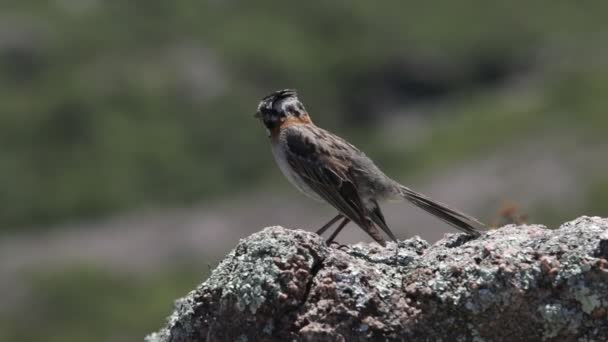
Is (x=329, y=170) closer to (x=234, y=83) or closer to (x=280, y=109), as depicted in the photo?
(x=280, y=109)

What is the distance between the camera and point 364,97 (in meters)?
135

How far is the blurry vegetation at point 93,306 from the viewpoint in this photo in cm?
8438

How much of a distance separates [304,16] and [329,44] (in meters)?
5.33

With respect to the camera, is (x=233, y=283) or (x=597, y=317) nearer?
(x=597, y=317)

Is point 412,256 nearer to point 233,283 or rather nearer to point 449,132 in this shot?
point 233,283

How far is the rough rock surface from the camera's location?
32.5ft

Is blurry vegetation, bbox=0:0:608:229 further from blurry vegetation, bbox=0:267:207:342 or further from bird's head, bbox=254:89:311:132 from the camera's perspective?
bird's head, bbox=254:89:311:132

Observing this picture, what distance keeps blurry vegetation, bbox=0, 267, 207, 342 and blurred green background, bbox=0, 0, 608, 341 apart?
0.69 ft

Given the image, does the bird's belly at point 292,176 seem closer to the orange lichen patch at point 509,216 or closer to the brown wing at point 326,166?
the brown wing at point 326,166

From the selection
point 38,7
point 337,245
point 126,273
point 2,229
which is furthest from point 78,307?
point 337,245

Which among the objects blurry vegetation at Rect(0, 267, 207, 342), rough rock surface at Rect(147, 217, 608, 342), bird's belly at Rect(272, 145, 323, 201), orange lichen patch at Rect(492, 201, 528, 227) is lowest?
rough rock surface at Rect(147, 217, 608, 342)

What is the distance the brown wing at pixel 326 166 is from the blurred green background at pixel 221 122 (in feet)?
191

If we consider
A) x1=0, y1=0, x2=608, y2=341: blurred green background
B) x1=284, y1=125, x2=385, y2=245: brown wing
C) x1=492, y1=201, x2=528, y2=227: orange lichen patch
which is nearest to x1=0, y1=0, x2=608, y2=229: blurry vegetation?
x1=0, y1=0, x2=608, y2=341: blurred green background

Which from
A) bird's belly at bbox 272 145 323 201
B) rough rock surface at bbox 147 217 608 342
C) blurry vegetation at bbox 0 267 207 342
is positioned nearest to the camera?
rough rock surface at bbox 147 217 608 342
